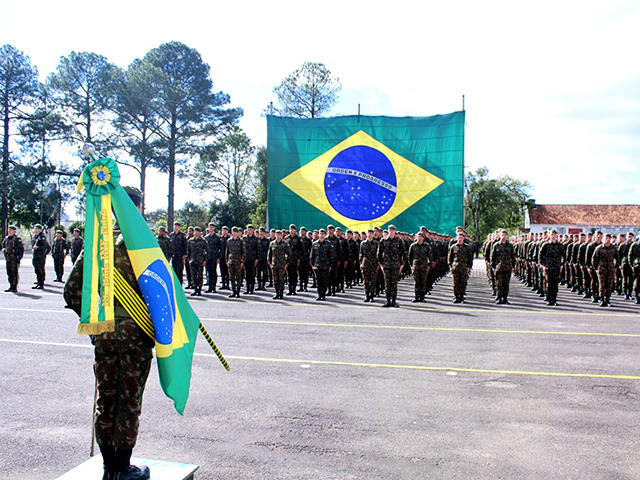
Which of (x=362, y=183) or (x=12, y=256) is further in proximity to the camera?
(x=362, y=183)

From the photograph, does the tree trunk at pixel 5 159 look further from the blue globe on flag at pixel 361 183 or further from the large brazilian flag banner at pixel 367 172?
the blue globe on flag at pixel 361 183

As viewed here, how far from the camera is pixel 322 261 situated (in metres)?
14.3

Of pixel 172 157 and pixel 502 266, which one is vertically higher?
pixel 172 157

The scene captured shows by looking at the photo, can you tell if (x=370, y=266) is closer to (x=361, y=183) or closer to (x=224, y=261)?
(x=224, y=261)

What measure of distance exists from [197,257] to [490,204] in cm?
6001

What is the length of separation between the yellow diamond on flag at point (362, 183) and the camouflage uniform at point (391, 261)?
786 centimetres

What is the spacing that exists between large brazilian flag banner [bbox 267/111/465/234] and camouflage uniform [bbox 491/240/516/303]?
257 inches

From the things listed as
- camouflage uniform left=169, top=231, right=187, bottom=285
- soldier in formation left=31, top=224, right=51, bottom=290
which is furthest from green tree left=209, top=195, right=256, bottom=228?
soldier in formation left=31, top=224, right=51, bottom=290

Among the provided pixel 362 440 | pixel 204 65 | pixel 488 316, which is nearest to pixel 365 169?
pixel 488 316

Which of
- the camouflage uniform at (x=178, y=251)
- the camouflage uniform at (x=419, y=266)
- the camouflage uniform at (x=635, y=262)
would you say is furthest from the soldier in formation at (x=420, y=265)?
the camouflage uniform at (x=178, y=251)

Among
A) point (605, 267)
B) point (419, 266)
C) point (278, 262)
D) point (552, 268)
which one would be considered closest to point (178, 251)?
point (278, 262)

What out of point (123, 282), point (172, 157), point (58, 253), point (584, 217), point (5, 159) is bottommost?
point (58, 253)

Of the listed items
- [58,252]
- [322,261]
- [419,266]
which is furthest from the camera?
[58,252]

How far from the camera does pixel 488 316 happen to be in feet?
36.9
